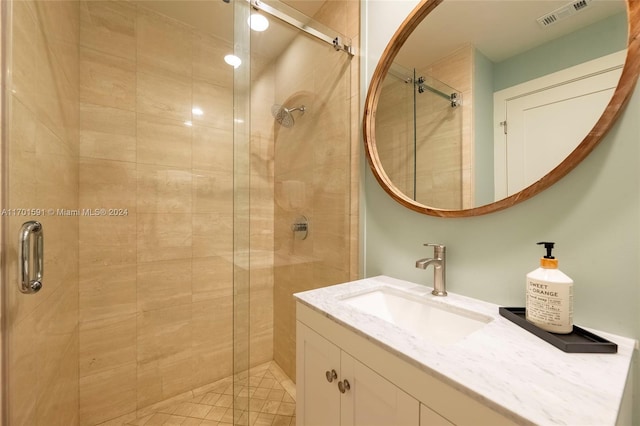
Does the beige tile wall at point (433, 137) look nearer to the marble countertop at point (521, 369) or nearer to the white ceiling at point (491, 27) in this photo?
the white ceiling at point (491, 27)

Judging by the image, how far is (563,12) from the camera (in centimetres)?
72

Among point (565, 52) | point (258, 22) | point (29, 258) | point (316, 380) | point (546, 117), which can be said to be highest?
point (258, 22)

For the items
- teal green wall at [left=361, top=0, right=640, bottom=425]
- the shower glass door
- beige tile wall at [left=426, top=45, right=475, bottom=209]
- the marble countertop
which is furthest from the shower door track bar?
the marble countertop

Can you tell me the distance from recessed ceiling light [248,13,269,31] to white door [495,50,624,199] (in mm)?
1052

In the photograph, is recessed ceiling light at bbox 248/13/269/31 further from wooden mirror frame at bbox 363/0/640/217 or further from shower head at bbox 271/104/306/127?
wooden mirror frame at bbox 363/0/640/217

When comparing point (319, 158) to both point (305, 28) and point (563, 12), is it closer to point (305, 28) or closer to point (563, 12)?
point (305, 28)

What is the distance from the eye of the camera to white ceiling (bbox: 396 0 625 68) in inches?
27.8

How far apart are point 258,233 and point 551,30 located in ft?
4.75

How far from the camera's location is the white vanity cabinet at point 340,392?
0.58 metres

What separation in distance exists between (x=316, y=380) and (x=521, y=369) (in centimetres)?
57

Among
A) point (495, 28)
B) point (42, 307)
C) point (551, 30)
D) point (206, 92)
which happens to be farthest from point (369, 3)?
point (42, 307)

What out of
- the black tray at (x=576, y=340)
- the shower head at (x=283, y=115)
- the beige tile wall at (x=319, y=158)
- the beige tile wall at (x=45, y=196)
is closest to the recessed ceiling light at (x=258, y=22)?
the beige tile wall at (x=319, y=158)

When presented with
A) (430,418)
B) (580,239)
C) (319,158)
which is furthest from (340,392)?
(319,158)

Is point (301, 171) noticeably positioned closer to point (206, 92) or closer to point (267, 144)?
point (267, 144)
